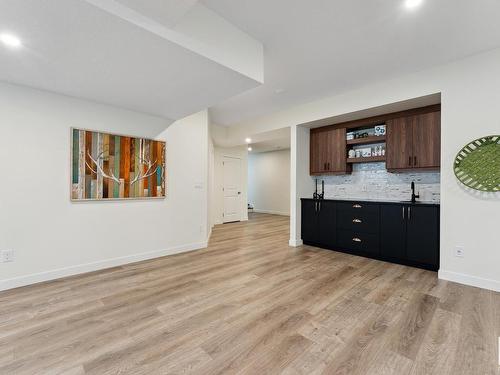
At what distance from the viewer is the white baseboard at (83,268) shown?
8.56 ft

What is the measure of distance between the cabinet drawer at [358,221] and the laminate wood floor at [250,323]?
72cm

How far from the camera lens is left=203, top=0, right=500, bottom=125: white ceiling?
6.52 ft

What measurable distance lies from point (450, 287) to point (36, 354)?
3821mm

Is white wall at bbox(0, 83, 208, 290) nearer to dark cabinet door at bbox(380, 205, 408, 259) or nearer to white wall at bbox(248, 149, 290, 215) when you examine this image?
dark cabinet door at bbox(380, 205, 408, 259)

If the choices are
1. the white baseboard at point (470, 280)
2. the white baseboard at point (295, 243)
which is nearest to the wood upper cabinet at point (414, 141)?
the white baseboard at point (470, 280)

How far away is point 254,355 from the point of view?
1.58m

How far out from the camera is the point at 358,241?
383cm

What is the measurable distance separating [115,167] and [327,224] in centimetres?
353

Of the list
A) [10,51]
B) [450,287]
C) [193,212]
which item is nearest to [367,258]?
[450,287]

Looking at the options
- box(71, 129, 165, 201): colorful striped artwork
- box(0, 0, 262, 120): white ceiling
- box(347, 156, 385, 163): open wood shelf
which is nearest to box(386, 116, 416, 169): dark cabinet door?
box(347, 156, 385, 163): open wood shelf

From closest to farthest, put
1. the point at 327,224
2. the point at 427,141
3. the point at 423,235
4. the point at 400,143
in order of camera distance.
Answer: the point at 423,235, the point at 427,141, the point at 400,143, the point at 327,224

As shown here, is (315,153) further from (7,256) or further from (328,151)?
(7,256)

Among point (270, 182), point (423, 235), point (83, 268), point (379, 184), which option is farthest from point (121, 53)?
point (270, 182)

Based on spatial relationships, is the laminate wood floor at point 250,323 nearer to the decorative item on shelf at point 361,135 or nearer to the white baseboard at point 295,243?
the white baseboard at point 295,243
